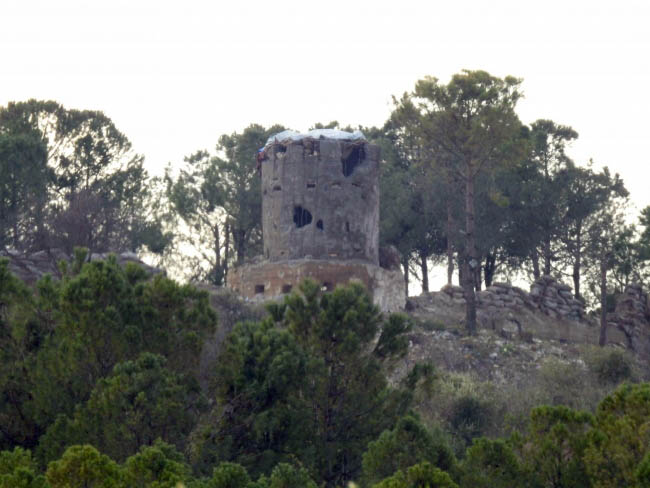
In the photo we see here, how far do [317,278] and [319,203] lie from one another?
222cm

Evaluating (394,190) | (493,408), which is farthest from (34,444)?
(394,190)

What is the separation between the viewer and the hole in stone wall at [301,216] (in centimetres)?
2791

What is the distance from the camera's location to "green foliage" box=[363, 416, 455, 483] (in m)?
11.0

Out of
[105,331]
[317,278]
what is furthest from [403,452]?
[317,278]

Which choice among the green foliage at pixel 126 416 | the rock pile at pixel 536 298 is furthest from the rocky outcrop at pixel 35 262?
the green foliage at pixel 126 416

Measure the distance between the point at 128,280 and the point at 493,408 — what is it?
9.82 metres

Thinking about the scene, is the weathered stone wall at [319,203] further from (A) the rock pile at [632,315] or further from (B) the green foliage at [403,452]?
(B) the green foliage at [403,452]

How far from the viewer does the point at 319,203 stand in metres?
27.7

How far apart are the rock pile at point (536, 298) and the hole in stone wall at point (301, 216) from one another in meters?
5.68

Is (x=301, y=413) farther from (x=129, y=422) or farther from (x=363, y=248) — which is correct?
(x=363, y=248)

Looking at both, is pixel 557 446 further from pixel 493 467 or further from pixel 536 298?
pixel 536 298

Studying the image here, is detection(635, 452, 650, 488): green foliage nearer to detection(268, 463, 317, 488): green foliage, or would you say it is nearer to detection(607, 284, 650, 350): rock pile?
detection(268, 463, 317, 488): green foliage

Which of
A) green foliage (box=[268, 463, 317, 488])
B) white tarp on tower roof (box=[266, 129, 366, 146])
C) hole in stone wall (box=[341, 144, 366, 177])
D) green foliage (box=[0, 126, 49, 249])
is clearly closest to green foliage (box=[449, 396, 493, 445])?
hole in stone wall (box=[341, 144, 366, 177])

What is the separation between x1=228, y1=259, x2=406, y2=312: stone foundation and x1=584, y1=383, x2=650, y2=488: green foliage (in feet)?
53.2
